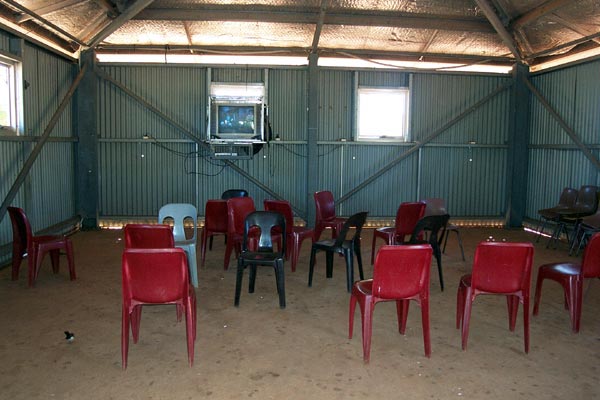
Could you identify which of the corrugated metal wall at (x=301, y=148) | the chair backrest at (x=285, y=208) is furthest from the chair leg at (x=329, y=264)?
the corrugated metal wall at (x=301, y=148)

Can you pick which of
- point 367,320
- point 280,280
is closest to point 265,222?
point 280,280

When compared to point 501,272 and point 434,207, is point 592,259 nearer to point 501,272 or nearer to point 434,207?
point 501,272

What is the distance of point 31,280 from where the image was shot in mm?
5945

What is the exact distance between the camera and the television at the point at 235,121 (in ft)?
32.2

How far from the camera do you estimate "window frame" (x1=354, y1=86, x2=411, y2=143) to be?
1072 centimetres

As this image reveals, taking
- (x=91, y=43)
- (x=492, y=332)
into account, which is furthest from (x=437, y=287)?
(x=91, y=43)

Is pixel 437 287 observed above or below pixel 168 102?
below

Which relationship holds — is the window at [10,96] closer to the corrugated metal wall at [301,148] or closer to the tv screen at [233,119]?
the corrugated metal wall at [301,148]

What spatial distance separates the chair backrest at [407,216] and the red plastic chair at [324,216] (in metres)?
0.82

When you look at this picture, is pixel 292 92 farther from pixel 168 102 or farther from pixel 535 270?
pixel 535 270

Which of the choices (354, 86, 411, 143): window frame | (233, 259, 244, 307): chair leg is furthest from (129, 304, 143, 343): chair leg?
(354, 86, 411, 143): window frame

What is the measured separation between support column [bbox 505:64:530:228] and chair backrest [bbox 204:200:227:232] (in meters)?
6.25

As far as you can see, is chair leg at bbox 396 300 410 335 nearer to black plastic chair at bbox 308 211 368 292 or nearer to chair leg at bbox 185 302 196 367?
black plastic chair at bbox 308 211 368 292

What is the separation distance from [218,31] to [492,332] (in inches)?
287
